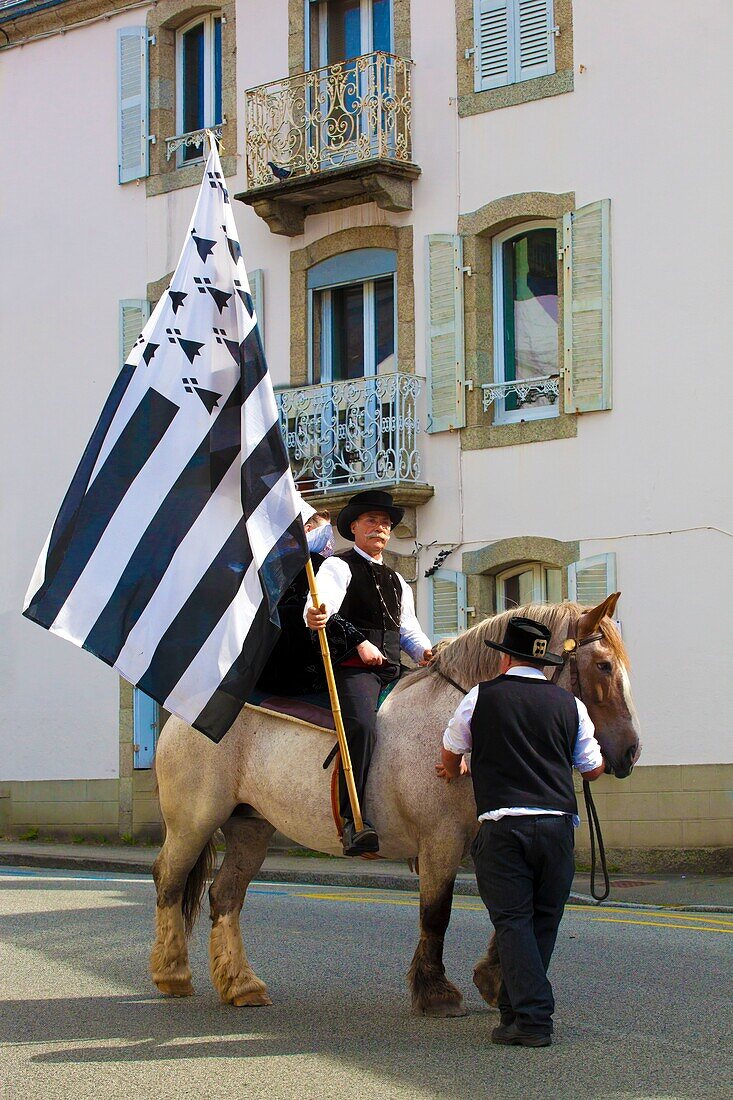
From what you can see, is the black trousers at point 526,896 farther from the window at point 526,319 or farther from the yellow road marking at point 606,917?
the window at point 526,319

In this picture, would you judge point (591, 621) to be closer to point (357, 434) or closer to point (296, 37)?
point (357, 434)

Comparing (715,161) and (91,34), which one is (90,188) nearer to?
(91,34)

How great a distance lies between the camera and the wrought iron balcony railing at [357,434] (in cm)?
2009

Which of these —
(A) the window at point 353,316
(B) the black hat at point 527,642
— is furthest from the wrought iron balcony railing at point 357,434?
(B) the black hat at point 527,642

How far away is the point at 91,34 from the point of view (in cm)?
2425

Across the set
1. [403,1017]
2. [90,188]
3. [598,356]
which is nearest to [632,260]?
[598,356]

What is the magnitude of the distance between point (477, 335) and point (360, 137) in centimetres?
300

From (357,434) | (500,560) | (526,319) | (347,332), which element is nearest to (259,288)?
(347,332)

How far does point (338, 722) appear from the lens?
299 inches

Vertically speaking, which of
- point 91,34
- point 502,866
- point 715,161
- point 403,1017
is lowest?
point 403,1017

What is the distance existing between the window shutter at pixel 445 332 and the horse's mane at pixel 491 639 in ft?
40.5

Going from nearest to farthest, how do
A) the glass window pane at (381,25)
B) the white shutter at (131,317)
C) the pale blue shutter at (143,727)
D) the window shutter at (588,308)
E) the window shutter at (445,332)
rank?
the window shutter at (588,308), the window shutter at (445,332), the glass window pane at (381,25), the pale blue shutter at (143,727), the white shutter at (131,317)

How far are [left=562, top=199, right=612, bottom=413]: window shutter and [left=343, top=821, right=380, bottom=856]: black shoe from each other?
38.8ft

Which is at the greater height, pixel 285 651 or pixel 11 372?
pixel 11 372
